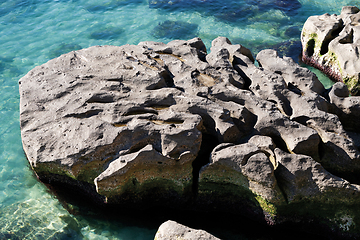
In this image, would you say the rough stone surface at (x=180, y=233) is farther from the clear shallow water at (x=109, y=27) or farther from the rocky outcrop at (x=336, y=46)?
the rocky outcrop at (x=336, y=46)

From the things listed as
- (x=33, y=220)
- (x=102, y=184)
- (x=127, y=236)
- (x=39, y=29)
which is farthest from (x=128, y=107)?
(x=39, y=29)

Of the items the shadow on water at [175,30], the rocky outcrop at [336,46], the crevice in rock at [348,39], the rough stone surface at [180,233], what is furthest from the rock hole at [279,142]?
the shadow on water at [175,30]

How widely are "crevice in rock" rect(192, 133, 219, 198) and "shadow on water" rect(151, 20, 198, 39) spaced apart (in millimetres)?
7966

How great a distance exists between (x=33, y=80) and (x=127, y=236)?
182 inches

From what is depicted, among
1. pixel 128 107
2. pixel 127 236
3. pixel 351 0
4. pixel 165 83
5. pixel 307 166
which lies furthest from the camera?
pixel 351 0

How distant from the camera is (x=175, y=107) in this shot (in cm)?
678

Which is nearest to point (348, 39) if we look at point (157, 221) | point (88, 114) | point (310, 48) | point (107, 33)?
point (310, 48)

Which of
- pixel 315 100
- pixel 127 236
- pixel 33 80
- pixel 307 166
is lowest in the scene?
pixel 127 236

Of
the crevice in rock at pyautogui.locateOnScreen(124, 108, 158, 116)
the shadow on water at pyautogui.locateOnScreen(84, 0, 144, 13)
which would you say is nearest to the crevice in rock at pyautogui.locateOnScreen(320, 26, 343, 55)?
the crevice in rock at pyautogui.locateOnScreen(124, 108, 158, 116)

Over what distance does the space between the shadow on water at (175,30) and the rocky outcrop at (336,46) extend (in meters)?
4.90

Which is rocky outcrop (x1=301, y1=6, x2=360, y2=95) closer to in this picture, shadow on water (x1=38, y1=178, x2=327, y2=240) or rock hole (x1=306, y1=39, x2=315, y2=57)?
rock hole (x1=306, y1=39, x2=315, y2=57)

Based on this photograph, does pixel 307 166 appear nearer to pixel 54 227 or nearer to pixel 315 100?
pixel 315 100

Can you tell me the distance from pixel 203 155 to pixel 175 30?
8.89m

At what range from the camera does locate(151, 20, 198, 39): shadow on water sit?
45.2ft
